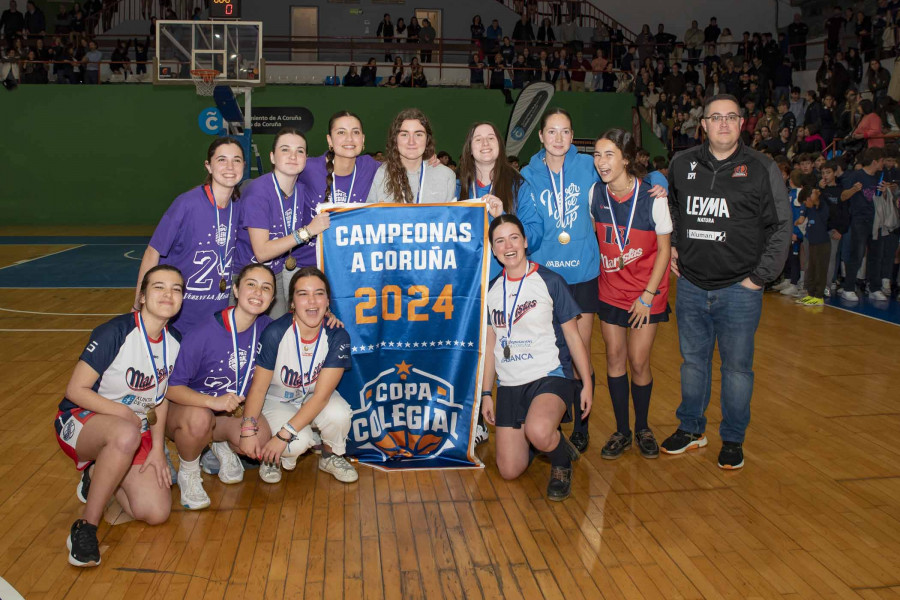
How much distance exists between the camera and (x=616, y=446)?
4.39 metres

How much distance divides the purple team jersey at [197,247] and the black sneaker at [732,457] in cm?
285

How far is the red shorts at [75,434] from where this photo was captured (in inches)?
137

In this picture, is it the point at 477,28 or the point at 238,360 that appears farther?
the point at 477,28

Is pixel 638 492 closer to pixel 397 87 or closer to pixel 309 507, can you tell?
pixel 309 507

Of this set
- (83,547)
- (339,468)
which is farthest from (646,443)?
(83,547)

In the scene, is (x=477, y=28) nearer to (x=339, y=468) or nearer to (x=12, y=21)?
(x=12, y=21)

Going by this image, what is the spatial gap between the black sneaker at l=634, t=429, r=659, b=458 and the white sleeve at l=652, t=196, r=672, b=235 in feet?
3.84

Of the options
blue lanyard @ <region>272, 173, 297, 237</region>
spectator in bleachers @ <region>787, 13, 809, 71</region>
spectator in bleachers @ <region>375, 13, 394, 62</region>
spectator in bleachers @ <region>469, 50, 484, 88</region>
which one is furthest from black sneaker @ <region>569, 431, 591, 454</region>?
spectator in bleachers @ <region>375, 13, 394, 62</region>

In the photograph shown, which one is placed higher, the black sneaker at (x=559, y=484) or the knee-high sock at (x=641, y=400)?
the knee-high sock at (x=641, y=400)

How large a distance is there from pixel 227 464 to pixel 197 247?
45.4 inches

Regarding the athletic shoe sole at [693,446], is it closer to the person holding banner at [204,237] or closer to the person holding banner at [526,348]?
the person holding banner at [526,348]

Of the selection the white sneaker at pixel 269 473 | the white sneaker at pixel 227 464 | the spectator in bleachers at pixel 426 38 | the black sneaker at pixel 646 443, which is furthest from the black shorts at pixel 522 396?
the spectator in bleachers at pixel 426 38

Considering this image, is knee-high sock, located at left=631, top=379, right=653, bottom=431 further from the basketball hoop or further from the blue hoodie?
the basketball hoop

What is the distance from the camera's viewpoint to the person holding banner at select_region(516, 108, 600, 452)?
4203 mm
